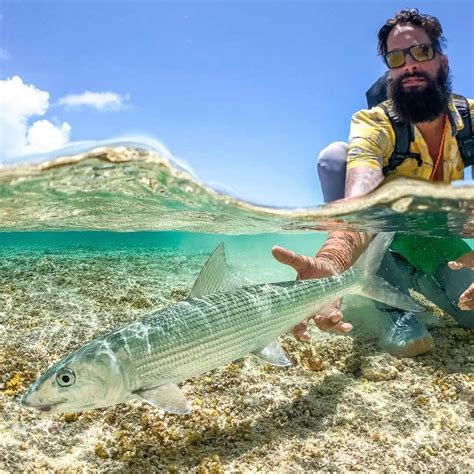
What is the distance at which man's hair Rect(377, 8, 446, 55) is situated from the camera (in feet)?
24.5

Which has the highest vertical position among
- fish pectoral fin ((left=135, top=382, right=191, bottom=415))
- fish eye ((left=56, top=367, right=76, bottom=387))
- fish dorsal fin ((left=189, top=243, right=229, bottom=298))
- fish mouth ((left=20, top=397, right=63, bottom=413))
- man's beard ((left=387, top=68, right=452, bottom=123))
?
man's beard ((left=387, top=68, right=452, bottom=123))

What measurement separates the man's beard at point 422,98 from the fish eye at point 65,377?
237 inches

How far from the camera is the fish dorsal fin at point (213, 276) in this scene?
3.85 metres

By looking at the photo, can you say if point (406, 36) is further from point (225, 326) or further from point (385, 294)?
point (225, 326)

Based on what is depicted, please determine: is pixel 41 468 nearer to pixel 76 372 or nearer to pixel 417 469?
pixel 76 372

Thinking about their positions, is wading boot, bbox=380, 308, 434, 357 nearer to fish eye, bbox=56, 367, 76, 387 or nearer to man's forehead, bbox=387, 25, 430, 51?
fish eye, bbox=56, 367, 76, 387

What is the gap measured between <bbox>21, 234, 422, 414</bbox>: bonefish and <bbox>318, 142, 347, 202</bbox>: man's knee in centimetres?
342

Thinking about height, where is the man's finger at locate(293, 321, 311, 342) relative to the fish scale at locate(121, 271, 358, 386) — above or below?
below

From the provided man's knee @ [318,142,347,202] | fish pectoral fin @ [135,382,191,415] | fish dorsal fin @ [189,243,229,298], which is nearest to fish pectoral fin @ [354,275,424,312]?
fish dorsal fin @ [189,243,229,298]

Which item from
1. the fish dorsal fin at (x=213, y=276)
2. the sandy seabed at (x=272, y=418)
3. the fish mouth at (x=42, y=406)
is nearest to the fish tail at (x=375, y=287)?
the sandy seabed at (x=272, y=418)

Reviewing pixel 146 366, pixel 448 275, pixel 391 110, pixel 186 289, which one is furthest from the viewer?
pixel 186 289

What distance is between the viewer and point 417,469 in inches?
135

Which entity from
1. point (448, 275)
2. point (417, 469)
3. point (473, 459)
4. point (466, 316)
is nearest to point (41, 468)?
point (417, 469)

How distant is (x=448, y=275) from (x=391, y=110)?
317 cm
